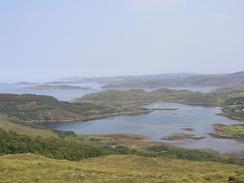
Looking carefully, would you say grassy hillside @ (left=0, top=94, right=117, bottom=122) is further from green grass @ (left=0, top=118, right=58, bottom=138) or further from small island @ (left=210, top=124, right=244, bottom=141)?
small island @ (left=210, top=124, right=244, bottom=141)

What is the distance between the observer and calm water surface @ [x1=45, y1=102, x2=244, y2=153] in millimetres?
91250

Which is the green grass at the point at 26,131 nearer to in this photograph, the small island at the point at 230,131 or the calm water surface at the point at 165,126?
the calm water surface at the point at 165,126

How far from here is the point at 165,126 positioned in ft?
405

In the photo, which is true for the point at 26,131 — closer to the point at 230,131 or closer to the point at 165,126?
the point at 165,126

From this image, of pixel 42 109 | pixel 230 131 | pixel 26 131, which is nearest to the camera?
→ pixel 26 131

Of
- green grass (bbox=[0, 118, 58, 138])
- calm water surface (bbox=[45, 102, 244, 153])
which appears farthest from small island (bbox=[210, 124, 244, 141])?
green grass (bbox=[0, 118, 58, 138])

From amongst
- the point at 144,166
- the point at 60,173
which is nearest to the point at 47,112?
the point at 144,166

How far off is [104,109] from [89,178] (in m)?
140

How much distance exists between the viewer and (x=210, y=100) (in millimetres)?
194000

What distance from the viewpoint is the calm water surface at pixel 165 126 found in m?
91.2

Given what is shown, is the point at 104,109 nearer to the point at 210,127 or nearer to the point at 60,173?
the point at 210,127

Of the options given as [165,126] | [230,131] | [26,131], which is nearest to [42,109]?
[165,126]

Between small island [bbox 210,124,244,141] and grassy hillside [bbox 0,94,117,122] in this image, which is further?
grassy hillside [bbox 0,94,117,122]

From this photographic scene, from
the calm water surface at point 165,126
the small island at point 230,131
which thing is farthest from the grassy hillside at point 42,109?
the small island at point 230,131
